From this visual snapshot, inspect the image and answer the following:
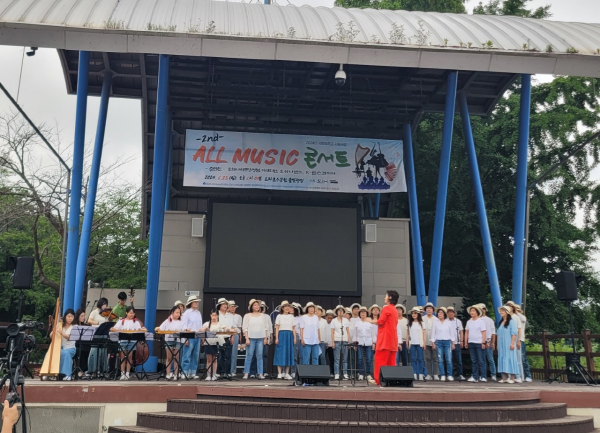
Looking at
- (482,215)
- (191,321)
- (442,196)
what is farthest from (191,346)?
(482,215)

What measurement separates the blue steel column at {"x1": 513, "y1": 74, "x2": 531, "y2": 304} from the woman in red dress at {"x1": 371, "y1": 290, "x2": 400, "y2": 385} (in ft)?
24.6

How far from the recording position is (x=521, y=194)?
18.1m

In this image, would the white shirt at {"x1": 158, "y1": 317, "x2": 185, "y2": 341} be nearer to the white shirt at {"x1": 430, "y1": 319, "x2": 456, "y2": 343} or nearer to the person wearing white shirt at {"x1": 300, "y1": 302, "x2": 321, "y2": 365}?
the person wearing white shirt at {"x1": 300, "y1": 302, "x2": 321, "y2": 365}

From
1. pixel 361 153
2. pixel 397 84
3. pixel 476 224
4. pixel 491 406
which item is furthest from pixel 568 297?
pixel 476 224

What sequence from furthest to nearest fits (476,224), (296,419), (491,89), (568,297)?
1. (476,224)
2. (491,89)
3. (568,297)
4. (296,419)

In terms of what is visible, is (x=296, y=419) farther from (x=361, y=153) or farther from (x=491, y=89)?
(x=491, y=89)

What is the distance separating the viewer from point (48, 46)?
12.6 m

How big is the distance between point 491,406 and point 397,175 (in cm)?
1083

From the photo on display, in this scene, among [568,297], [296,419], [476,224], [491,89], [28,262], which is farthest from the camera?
[476,224]

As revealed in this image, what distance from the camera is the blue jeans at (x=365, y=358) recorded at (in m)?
14.0

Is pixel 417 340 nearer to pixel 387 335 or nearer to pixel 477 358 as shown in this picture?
pixel 477 358

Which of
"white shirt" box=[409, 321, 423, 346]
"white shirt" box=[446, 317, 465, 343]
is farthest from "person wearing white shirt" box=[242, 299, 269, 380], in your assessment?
"white shirt" box=[446, 317, 465, 343]

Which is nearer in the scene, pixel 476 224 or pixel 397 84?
pixel 397 84

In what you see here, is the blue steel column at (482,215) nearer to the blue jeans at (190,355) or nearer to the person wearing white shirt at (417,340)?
the person wearing white shirt at (417,340)
